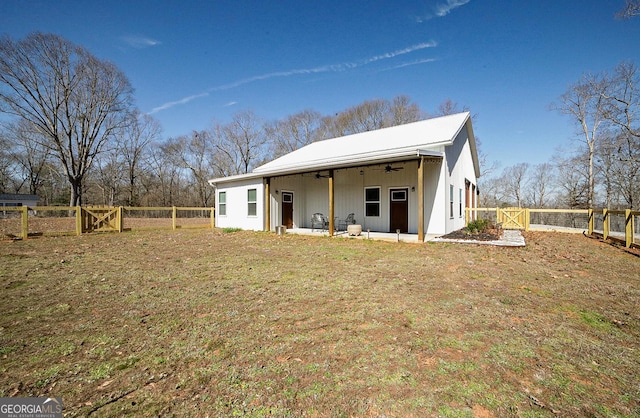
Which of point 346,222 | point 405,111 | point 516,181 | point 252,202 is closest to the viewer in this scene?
point 346,222

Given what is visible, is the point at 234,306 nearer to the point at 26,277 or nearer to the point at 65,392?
the point at 65,392

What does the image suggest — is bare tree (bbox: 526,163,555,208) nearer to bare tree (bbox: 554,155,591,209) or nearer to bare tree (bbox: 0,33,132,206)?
bare tree (bbox: 554,155,591,209)

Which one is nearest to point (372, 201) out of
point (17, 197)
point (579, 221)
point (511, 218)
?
point (511, 218)

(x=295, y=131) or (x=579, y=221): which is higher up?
(x=295, y=131)

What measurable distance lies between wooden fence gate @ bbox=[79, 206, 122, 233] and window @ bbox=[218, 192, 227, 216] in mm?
5090

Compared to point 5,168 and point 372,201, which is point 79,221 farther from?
point 5,168

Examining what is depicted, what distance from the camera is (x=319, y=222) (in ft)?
44.9

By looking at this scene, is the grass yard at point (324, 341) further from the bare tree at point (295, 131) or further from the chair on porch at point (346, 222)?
the bare tree at point (295, 131)

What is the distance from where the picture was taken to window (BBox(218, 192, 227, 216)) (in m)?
16.7

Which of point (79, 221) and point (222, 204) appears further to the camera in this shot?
point (222, 204)

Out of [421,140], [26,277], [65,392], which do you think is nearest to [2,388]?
[65,392]

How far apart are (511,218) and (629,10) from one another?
1036cm

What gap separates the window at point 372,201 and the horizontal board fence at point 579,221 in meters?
6.73

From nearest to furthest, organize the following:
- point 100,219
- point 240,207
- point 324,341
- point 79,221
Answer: point 324,341 → point 79,221 → point 100,219 → point 240,207
